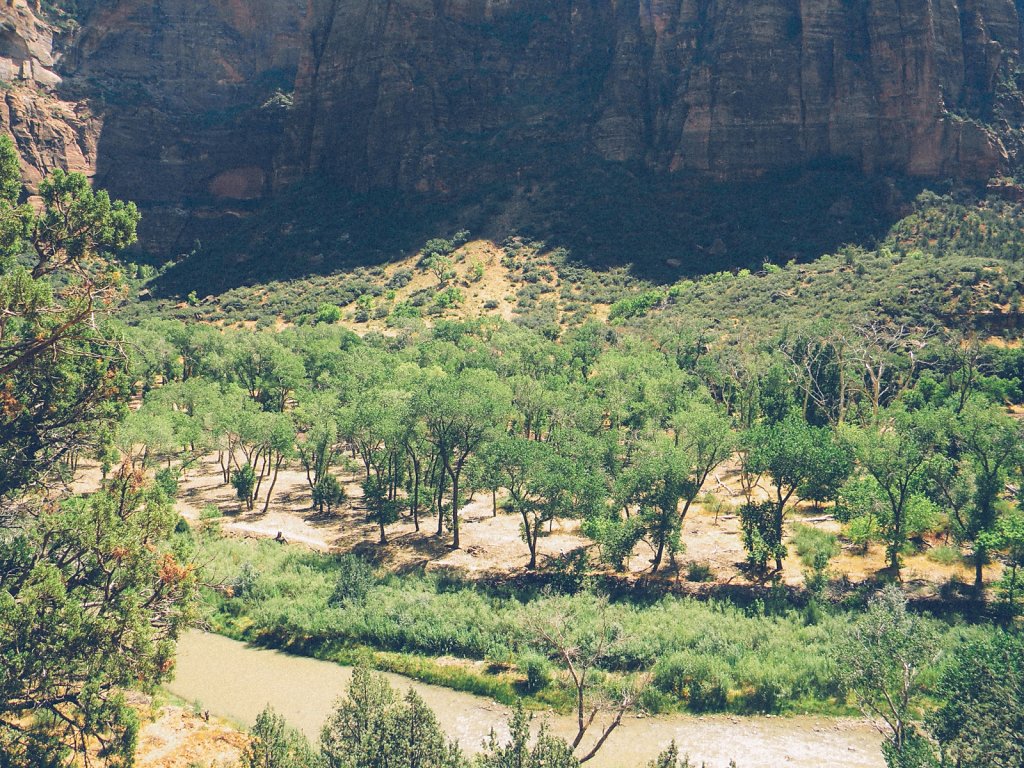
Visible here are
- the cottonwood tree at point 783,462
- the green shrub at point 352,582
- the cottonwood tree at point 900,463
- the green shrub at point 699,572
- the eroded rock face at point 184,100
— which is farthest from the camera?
the eroded rock face at point 184,100

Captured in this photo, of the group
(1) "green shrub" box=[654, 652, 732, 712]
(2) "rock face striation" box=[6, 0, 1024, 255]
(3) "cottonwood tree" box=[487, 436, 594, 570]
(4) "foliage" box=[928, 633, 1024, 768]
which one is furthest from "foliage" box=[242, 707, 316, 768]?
(2) "rock face striation" box=[6, 0, 1024, 255]

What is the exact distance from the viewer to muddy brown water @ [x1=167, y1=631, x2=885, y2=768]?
61.4 ft

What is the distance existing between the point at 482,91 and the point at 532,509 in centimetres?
8170

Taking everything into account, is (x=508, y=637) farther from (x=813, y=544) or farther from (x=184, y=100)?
(x=184, y=100)

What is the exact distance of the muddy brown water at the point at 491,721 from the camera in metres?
18.7

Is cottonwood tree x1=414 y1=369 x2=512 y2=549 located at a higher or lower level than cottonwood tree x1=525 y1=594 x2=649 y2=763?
higher

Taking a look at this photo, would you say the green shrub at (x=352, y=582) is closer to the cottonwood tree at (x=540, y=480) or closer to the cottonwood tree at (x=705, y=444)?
the cottonwood tree at (x=540, y=480)

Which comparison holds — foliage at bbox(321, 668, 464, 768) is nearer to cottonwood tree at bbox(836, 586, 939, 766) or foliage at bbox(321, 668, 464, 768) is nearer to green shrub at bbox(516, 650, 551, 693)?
green shrub at bbox(516, 650, 551, 693)

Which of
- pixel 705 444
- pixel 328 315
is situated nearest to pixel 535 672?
pixel 705 444

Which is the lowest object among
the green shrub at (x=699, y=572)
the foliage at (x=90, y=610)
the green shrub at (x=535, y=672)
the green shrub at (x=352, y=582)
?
the green shrub at (x=535, y=672)

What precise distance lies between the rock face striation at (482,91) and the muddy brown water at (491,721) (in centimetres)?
7394

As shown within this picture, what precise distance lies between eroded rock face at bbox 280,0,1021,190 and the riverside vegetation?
26.5 metres

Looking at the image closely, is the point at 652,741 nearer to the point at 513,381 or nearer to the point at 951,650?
the point at 951,650

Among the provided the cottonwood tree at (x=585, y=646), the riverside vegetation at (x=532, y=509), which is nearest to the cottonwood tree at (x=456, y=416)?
the riverside vegetation at (x=532, y=509)
